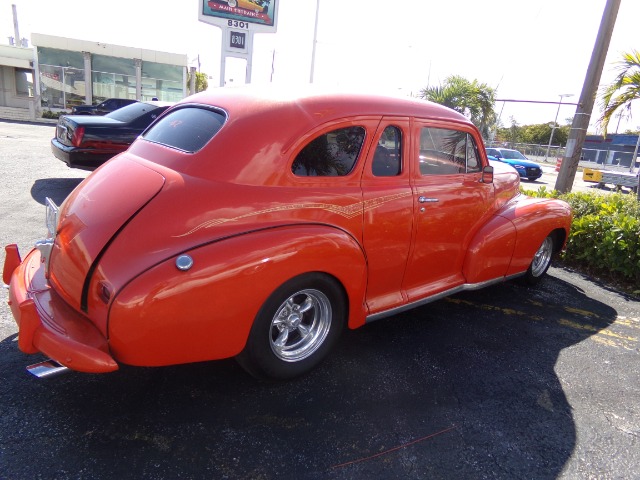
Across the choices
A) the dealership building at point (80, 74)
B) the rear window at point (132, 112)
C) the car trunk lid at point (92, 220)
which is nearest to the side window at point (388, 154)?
the car trunk lid at point (92, 220)

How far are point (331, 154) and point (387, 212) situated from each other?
0.57 metres

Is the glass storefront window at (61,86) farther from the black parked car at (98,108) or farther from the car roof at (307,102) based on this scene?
the car roof at (307,102)

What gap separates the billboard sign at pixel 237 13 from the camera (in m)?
16.6

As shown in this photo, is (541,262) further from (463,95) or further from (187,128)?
(463,95)

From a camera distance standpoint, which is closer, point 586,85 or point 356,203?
point 356,203

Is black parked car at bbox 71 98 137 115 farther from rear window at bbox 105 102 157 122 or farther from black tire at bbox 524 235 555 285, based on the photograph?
black tire at bbox 524 235 555 285

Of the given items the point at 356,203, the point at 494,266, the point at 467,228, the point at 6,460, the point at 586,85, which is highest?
the point at 586,85

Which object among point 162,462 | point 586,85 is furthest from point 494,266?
point 586,85

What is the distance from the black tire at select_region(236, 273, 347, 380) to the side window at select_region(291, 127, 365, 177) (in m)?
0.68

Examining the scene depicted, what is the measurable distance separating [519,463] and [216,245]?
2.01 metres

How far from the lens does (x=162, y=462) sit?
85.7 inches

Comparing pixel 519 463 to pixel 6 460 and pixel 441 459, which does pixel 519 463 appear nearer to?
pixel 441 459

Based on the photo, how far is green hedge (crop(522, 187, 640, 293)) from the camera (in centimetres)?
531

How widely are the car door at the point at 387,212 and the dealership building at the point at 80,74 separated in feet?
93.9
